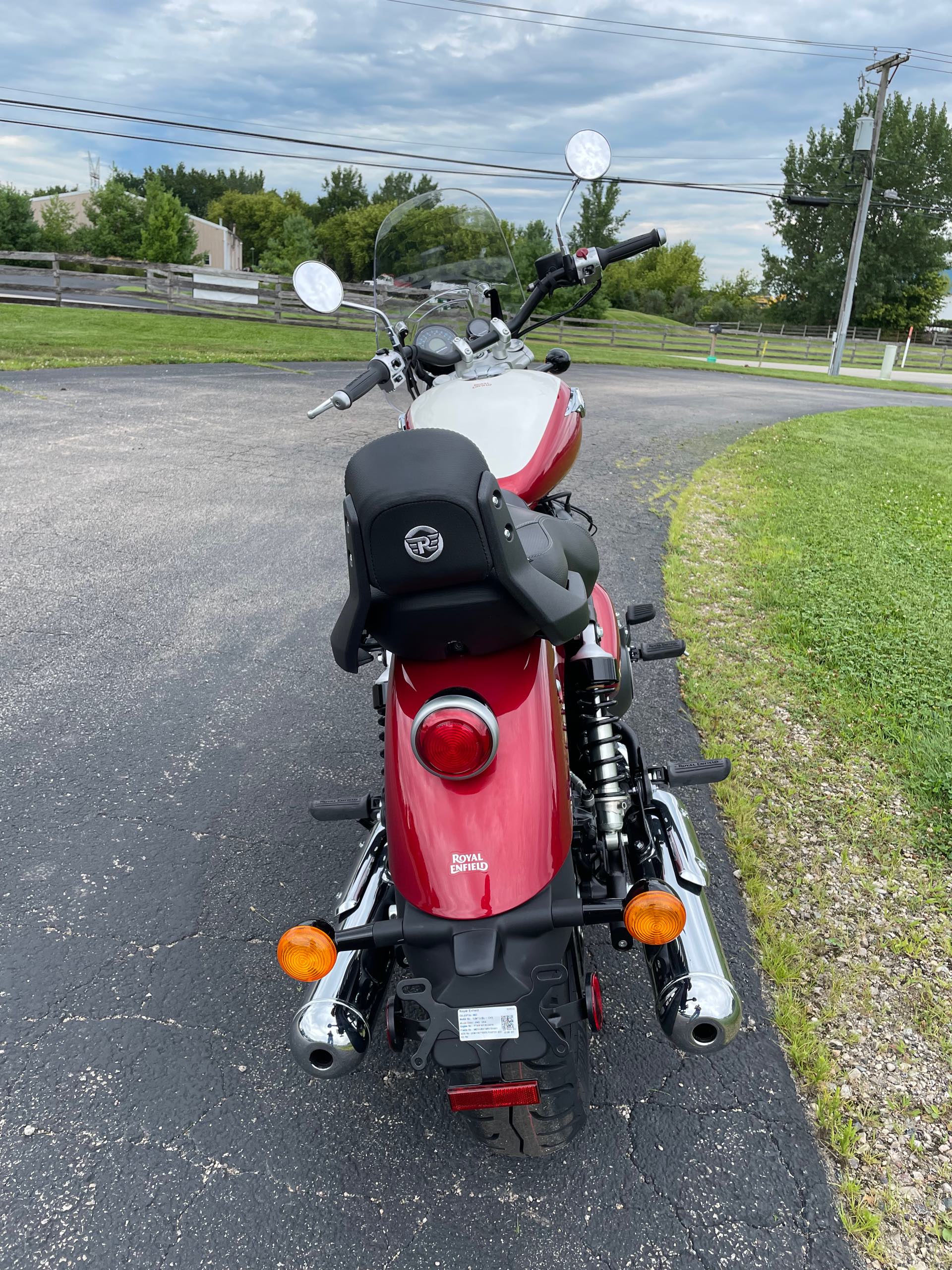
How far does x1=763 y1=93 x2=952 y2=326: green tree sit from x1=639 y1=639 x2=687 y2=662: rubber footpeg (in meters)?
53.0

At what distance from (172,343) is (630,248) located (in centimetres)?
1493

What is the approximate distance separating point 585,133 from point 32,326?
55.1 ft

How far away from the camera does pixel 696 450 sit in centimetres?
966

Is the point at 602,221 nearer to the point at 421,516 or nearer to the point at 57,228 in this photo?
the point at 421,516

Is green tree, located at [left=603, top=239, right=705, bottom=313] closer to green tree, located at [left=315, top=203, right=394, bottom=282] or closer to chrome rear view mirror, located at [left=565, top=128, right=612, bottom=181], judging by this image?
green tree, located at [left=315, top=203, right=394, bottom=282]

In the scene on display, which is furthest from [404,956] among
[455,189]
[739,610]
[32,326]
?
Answer: [32,326]

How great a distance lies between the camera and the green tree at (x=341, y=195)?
7931 centimetres

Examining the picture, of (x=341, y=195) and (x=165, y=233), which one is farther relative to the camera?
(x=341, y=195)

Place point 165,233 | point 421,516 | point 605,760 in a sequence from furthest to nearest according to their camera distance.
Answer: point 165,233 → point 605,760 → point 421,516

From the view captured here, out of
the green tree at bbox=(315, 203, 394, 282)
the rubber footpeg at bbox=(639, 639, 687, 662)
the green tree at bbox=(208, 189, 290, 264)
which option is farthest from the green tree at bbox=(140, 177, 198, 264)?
the rubber footpeg at bbox=(639, 639, 687, 662)

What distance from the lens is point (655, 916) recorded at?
1611 millimetres

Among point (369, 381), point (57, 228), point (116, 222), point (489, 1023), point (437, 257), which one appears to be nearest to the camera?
point (489, 1023)

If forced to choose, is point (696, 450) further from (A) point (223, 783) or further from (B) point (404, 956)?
(B) point (404, 956)

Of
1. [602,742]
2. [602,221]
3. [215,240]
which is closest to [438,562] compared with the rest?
[602,742]
